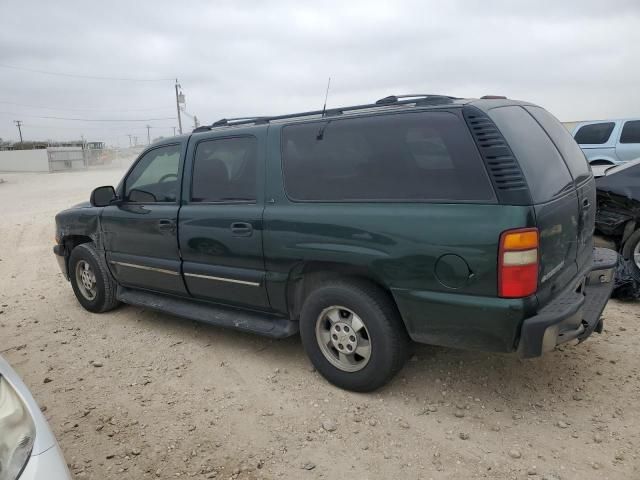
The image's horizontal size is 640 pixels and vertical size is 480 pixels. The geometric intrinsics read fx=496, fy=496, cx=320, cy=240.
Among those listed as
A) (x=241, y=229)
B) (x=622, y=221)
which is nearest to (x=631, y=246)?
(x=622, y=221)

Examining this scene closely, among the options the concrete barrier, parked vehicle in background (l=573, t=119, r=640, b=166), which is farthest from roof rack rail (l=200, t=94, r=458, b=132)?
the concrete barrier

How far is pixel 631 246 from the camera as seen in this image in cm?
514

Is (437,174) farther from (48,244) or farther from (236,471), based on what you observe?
(48,244)

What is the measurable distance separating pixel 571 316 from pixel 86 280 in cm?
466

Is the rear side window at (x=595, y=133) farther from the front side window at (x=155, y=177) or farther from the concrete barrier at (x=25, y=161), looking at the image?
the concrete barrier at (x=25, y=161)

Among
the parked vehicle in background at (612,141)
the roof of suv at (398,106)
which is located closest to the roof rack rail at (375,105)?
the roof of suv at (398,106)

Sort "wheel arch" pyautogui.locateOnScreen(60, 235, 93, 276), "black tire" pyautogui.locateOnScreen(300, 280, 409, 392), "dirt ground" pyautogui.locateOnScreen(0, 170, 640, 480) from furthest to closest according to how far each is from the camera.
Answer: "wheel arch" pyautogui.locateOnScreen(60, 235, 93, 276) → "black tire" pyautogui.locateOnScreen(300, 280, 409, 392) → "dirt ground" pyautogui.locateOnScreen(0, 170, 640, 480)

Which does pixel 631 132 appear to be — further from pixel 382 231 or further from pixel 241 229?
pixel 241 229

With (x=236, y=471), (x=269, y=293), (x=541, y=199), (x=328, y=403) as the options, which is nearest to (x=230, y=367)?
(x=269, y=293)

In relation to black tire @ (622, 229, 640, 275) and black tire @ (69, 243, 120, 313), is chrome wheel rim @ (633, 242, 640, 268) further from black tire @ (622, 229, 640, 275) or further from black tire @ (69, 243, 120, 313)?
black tire @ (69, 243, 120, 313)

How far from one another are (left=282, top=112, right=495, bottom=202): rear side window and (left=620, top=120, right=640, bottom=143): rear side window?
9048 mm

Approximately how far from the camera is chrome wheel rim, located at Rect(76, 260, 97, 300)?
5227 mm

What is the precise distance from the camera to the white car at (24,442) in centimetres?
168

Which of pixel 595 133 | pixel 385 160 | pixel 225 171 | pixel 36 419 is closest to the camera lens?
pixel 36 419
